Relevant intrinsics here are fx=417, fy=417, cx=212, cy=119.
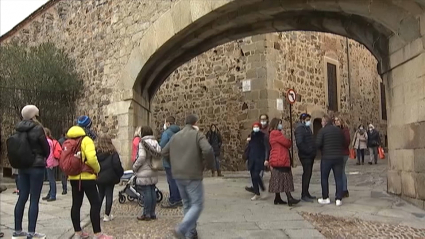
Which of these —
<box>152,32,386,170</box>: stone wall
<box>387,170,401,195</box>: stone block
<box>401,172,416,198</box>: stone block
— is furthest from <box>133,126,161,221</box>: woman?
<box>152,32,386,170</box>: stone wall

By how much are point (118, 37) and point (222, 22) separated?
3145 mm

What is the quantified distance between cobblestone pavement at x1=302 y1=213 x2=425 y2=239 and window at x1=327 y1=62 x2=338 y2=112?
38.7 ft

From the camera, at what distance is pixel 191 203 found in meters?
4.52

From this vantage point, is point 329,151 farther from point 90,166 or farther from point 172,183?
point 90,166

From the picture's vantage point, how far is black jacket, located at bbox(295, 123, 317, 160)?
6887 millimetres

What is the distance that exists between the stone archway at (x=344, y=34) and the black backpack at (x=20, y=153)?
4.28 metres

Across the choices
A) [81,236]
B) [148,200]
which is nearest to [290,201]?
[148,200]

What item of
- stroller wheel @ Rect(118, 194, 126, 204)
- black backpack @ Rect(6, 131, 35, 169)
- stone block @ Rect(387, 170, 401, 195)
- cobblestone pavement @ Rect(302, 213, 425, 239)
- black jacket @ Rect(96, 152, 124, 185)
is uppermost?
black backpack @ Rect(6, 131, 35, 169)

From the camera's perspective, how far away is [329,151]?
6602 mm

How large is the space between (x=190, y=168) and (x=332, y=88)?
13.8m

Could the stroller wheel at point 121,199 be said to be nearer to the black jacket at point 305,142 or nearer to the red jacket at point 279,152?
the red jacket at point 279,152

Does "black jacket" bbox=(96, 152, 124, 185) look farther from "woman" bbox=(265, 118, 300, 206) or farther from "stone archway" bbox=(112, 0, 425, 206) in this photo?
"stone archway" bbox=(112, 0, 425, 206)

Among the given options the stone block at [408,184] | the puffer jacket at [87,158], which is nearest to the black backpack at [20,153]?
the puffer jacket at [87,158]

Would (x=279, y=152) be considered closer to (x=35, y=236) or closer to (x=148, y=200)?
(x=148, y=200)
